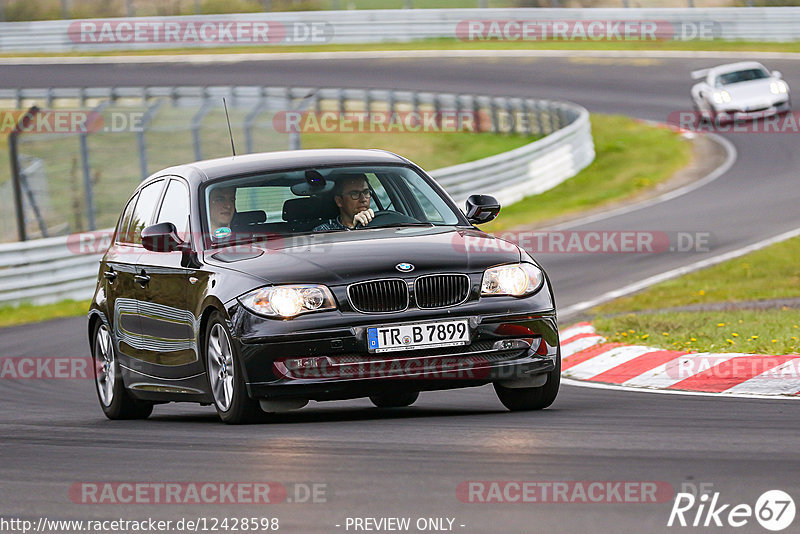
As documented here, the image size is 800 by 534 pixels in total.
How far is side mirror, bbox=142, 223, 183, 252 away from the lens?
28.5 feet

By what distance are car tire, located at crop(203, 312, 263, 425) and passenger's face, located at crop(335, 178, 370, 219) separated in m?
1.15

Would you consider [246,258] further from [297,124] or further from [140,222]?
[297,124]

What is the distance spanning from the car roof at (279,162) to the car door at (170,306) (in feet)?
0.47

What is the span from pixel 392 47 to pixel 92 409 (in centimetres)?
4208

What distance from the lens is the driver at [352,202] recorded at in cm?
874

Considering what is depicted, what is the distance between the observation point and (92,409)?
35.5 ft

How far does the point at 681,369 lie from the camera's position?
32.3 ft

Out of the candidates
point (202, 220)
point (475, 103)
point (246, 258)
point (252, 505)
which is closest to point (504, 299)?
point (246, 258)
